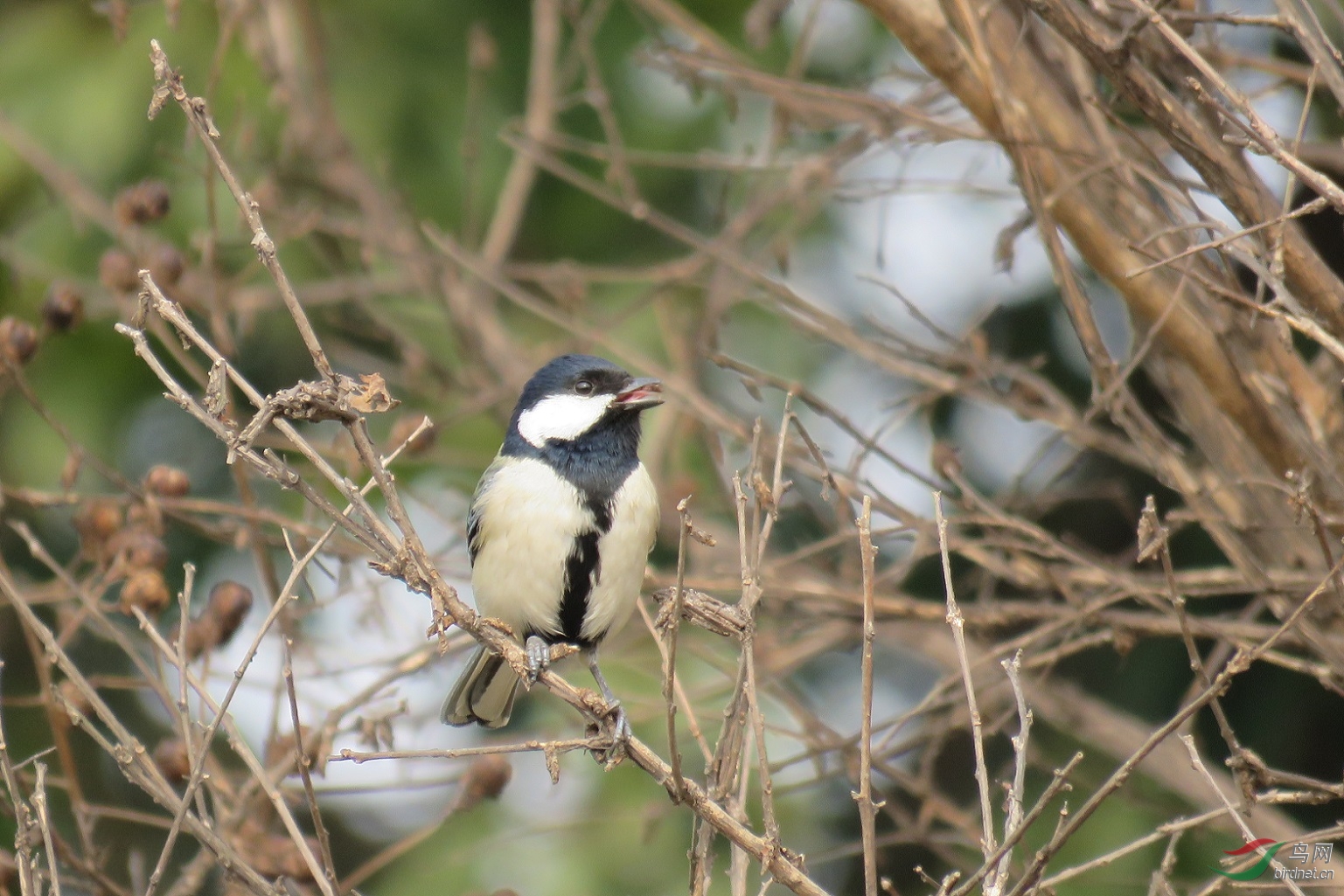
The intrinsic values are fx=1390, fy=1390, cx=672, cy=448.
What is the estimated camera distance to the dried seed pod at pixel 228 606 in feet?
9.23

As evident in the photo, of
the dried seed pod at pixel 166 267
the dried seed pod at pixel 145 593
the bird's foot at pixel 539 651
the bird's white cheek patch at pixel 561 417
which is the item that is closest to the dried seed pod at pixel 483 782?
the bird's foot at pixel 539 651

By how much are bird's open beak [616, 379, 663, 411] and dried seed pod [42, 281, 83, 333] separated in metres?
1.28

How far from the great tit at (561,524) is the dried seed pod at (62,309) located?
1.03 metres

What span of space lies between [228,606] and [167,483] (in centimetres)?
40

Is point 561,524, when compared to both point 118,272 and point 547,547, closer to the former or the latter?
point 547,547

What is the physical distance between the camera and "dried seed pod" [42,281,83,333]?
320 cm

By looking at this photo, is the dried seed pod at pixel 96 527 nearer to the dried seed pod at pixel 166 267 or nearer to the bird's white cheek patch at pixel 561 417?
the dried seed pod at pixel 166 267

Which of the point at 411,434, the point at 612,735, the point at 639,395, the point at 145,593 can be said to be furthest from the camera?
the point at 639,395

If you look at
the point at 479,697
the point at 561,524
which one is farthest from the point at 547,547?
the point at 479,697

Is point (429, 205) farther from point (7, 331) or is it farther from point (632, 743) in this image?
point (632, 743)

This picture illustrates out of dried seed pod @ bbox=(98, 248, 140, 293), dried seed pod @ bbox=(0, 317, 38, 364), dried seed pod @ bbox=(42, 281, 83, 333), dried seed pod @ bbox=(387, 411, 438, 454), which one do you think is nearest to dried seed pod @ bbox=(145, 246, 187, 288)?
dried seed pod @ bbox=(98, 248, 140, 293)

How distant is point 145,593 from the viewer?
8.98ft

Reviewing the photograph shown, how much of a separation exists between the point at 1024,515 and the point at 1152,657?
4.52ft

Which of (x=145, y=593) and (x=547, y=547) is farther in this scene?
(x=547, y=547)
